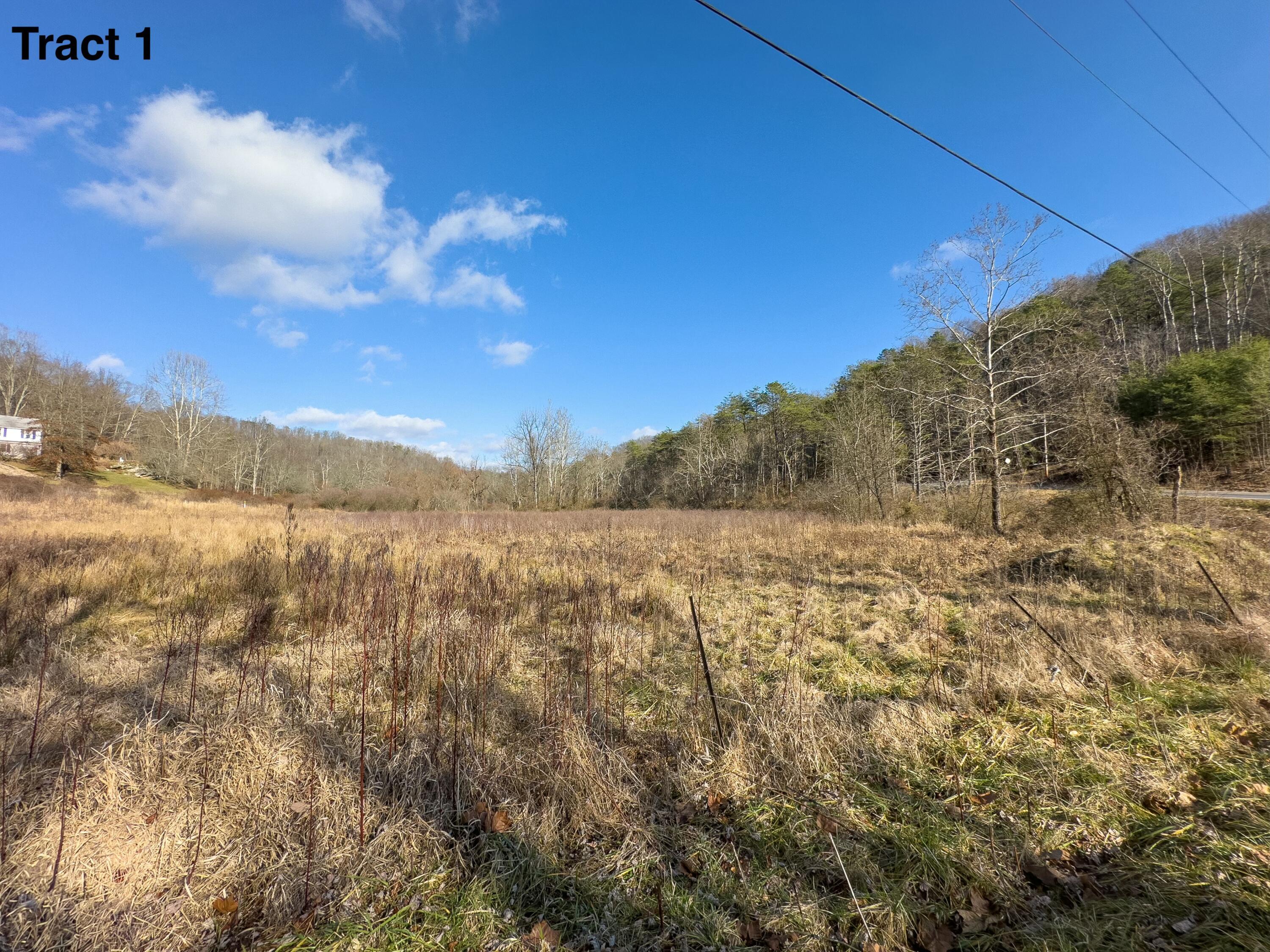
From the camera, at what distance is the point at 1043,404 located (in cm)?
1623

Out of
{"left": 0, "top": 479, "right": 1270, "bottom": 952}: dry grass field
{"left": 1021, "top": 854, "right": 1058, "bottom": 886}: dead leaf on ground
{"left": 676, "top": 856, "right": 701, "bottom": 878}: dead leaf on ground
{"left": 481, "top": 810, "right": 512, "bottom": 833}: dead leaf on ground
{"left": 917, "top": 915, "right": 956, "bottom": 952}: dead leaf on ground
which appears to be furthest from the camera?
{"left": 481, "top": 810, "right": 512, "bottom": 833}: dead leaf on ground

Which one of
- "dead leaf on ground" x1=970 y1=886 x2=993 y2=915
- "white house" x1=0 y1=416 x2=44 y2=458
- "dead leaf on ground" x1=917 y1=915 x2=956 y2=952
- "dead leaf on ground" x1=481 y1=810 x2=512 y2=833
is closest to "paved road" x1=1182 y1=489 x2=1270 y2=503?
"dead leaf on ground" x1=970 y1=886 x2=993 y2=915

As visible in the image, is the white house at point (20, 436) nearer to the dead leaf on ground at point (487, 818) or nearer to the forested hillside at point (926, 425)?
the forested hillside at point (926, 425)

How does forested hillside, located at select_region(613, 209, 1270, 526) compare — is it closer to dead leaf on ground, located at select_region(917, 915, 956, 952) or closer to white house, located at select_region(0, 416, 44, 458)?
dead leaf on ground, located at select_region(917, 915, 956, 952)

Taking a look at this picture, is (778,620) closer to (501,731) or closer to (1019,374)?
(501,731)

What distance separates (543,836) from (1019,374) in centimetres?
1645

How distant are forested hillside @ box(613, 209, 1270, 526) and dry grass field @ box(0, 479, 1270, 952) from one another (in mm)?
6575

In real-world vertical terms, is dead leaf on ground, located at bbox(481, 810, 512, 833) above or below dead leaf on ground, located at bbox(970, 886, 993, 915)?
above

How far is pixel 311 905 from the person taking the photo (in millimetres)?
2039

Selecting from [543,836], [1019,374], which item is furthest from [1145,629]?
[1019,374]

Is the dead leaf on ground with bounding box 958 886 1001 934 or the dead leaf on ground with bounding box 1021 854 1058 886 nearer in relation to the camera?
the dead leaf on ground with bounding box 958 886 1001 934

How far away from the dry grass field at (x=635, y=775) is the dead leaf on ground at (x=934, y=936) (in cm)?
1

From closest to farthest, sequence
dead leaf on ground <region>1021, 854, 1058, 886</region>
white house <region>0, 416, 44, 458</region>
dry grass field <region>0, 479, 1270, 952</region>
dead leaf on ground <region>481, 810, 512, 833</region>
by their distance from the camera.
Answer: dry grass field <region>0, 479, 1270, 952</region> → dead leaf on ground <region>1021, 854, 1058, 886</region> → dead leaf on ground <region>481, 810, 512, 833</region> → white house <region>0, 416, 44, 458</region>

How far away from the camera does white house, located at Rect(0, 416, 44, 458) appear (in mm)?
36250
